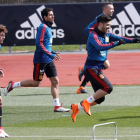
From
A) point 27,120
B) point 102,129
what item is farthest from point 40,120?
point 102,129

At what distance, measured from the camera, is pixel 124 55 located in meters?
25.8

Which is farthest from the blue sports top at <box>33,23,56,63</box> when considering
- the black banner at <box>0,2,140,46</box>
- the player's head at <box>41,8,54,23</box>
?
the black banner at <box>0,2,140,46</box>

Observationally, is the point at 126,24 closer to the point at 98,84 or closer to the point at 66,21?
the point at 66,21

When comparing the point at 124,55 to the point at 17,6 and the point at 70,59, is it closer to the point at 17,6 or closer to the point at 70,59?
the point at 70,59

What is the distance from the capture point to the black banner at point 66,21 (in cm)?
2553

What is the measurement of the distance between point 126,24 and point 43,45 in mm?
14378

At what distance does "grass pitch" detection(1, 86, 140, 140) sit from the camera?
8866 millimetres

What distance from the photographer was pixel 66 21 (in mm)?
25734

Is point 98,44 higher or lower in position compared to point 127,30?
higher

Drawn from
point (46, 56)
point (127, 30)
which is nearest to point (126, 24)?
point (127, 30)

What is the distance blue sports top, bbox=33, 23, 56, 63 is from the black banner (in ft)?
46.0

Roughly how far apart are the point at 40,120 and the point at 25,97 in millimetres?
3577

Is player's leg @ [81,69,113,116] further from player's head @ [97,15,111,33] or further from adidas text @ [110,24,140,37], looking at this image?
adidas text @ [110,24,140,37]

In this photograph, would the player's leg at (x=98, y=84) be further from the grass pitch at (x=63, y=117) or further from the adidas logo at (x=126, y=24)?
the adidas logo at (x=126, y=24)
